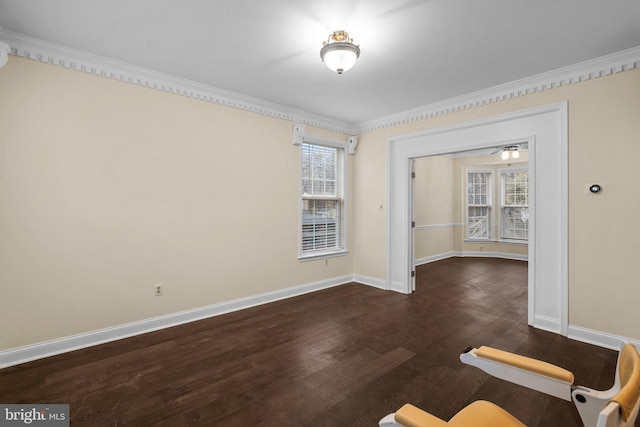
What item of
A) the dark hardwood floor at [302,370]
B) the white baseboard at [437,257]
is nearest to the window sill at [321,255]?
the dark hardwood floor at [302,370]

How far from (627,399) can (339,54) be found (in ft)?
8.53

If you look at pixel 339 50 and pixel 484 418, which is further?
pixel 339 50

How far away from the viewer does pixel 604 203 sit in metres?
2.96

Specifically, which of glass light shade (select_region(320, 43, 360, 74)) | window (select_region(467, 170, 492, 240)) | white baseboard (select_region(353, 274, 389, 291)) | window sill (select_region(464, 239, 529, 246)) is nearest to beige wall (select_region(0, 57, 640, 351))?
glass light shade (select_region(320, 43, 360, 74))

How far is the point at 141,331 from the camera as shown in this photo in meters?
3.21

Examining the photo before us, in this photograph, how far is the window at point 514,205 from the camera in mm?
7738

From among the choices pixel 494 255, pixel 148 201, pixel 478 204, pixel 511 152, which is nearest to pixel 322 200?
pixel 148 201

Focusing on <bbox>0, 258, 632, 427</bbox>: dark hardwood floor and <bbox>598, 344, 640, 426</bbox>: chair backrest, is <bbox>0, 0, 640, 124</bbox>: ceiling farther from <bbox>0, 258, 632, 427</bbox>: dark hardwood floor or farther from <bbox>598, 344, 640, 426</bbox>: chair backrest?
<bbox>0, 258, 632, 427</bbox>: dark hardwood floor

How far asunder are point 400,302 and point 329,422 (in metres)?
2.59

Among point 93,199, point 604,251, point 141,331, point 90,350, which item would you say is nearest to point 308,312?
point 141,331

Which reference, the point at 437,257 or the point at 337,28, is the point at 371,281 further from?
the point at 337,28

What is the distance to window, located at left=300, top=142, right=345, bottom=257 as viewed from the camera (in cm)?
479

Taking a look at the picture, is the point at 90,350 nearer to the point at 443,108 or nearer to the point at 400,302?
the point at 400,302

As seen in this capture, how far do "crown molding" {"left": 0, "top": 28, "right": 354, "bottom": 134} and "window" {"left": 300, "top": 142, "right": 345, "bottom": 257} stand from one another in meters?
0.71
